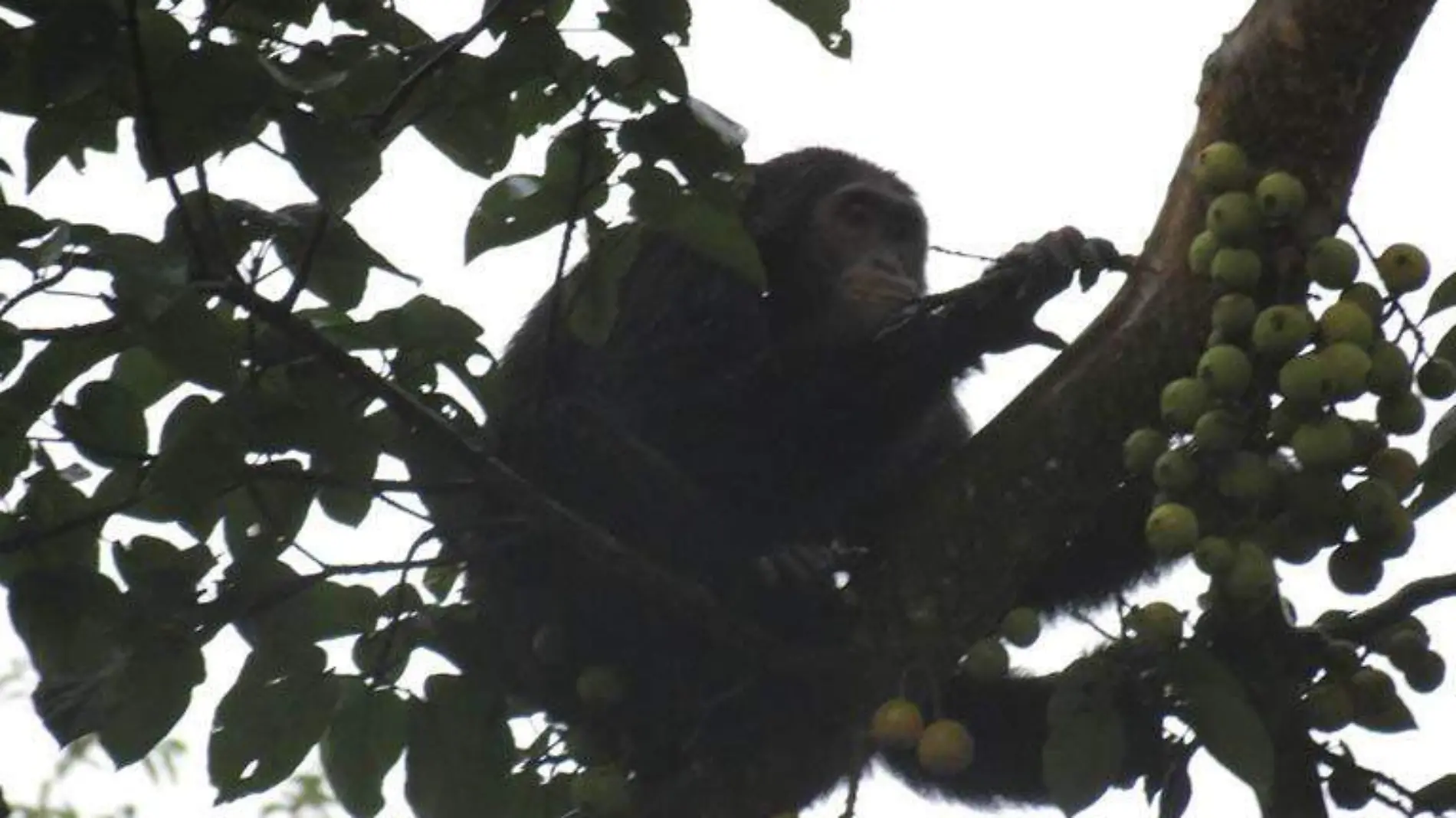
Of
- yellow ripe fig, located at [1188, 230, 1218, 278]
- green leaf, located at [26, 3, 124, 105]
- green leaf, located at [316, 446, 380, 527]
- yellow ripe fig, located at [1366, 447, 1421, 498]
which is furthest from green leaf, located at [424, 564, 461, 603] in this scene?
yellow ripe fig, located at [1366, 447, 1421, 498]

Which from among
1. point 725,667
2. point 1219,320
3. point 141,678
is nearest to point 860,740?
point 725,667

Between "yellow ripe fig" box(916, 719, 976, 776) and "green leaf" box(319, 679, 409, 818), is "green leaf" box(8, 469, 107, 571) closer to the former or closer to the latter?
"green leaf" box(319, 679, 409, 818)

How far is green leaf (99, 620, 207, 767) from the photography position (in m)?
3.14

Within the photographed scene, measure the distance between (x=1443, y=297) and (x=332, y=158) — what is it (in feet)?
5.25

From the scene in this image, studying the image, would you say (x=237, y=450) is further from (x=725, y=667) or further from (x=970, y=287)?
(x=970, y=287)

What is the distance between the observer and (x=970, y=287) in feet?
14.2

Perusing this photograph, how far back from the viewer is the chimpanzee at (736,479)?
3713mm

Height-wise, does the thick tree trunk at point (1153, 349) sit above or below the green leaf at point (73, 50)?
above

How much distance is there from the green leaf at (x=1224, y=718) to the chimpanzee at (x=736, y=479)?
702 mm

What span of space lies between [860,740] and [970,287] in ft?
3.99

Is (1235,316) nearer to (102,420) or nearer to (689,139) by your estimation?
(689,139)

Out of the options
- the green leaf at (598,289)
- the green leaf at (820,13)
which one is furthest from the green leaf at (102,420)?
the green leaf at (820,13)

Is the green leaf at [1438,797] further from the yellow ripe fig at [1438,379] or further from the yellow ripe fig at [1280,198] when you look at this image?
the yellow ripe fig at [1280,198]

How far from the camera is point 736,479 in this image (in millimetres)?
4844
